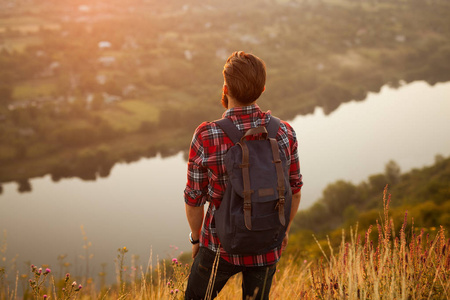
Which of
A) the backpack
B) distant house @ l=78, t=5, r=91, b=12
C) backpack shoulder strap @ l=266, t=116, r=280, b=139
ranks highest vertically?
distant house @ l=78, t=5, r=91, b=12

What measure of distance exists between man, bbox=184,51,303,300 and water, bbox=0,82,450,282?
18.1 metres

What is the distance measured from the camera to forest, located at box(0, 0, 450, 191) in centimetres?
4794

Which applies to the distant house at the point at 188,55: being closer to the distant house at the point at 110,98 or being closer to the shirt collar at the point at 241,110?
the distant house at the point at 110,98

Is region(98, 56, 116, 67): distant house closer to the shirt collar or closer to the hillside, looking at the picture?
the hillside

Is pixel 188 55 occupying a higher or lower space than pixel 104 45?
lower

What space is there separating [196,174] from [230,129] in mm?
230

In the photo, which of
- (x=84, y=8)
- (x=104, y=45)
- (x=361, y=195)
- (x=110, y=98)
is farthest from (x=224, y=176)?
(x=84, y=8)

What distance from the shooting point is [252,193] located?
146cm

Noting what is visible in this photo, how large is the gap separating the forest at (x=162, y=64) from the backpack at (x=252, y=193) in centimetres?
4387

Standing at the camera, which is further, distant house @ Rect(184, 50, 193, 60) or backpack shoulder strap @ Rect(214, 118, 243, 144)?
distant house @ Rect(184, 50, 193, 60)

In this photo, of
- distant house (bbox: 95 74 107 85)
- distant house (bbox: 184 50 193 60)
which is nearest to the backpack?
distant house (bbox: 95 74 107 85)

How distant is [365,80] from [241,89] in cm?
7972

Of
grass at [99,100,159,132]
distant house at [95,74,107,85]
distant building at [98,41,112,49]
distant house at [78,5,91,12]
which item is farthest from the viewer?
distant house at [78,5,91,12]

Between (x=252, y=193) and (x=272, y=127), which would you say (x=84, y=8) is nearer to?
(x=272, y=127)
